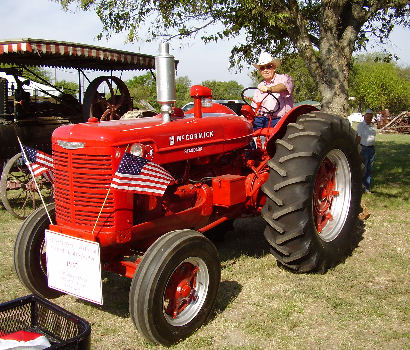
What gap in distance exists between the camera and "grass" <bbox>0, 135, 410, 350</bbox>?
337 centimetres

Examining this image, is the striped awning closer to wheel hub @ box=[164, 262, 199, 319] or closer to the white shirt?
the white shirt

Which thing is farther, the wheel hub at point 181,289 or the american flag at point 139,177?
the wheel hub at point 181,289

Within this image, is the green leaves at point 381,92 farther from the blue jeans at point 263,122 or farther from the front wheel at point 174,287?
the front wheel at point 174,287

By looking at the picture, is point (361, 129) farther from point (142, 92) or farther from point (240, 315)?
point (142, 92)

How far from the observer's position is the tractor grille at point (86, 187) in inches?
132

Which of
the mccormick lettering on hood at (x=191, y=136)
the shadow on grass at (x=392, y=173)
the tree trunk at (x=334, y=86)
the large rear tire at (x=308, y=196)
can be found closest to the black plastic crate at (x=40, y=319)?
the mccormick lettering on hood at (x=191, y=136)

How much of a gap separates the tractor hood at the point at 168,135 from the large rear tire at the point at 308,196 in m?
0.47

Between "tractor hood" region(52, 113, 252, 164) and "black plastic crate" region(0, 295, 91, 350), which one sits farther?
"tractor hood" region(52, 113, 252, 164)

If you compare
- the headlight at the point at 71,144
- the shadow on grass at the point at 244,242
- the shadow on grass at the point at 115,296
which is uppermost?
the headlight at the point at 71,144

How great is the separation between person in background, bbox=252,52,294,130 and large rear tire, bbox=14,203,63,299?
8.11 ft

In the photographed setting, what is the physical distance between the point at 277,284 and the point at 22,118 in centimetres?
594

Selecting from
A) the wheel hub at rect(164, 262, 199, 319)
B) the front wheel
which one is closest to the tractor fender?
the front wheel

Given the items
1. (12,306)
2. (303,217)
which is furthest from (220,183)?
(12,306)

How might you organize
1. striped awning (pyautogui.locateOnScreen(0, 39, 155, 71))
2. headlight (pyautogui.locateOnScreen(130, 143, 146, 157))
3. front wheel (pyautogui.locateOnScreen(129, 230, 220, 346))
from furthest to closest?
striped awning (pyautogui.locateOnScreen(0, 39, 155, 71))
headlight (pyautogui.locateOnScreen(130, 143, 146, 157))
front wheel (pyautogui.locateOnScreen(129, 230, 220, 346))
